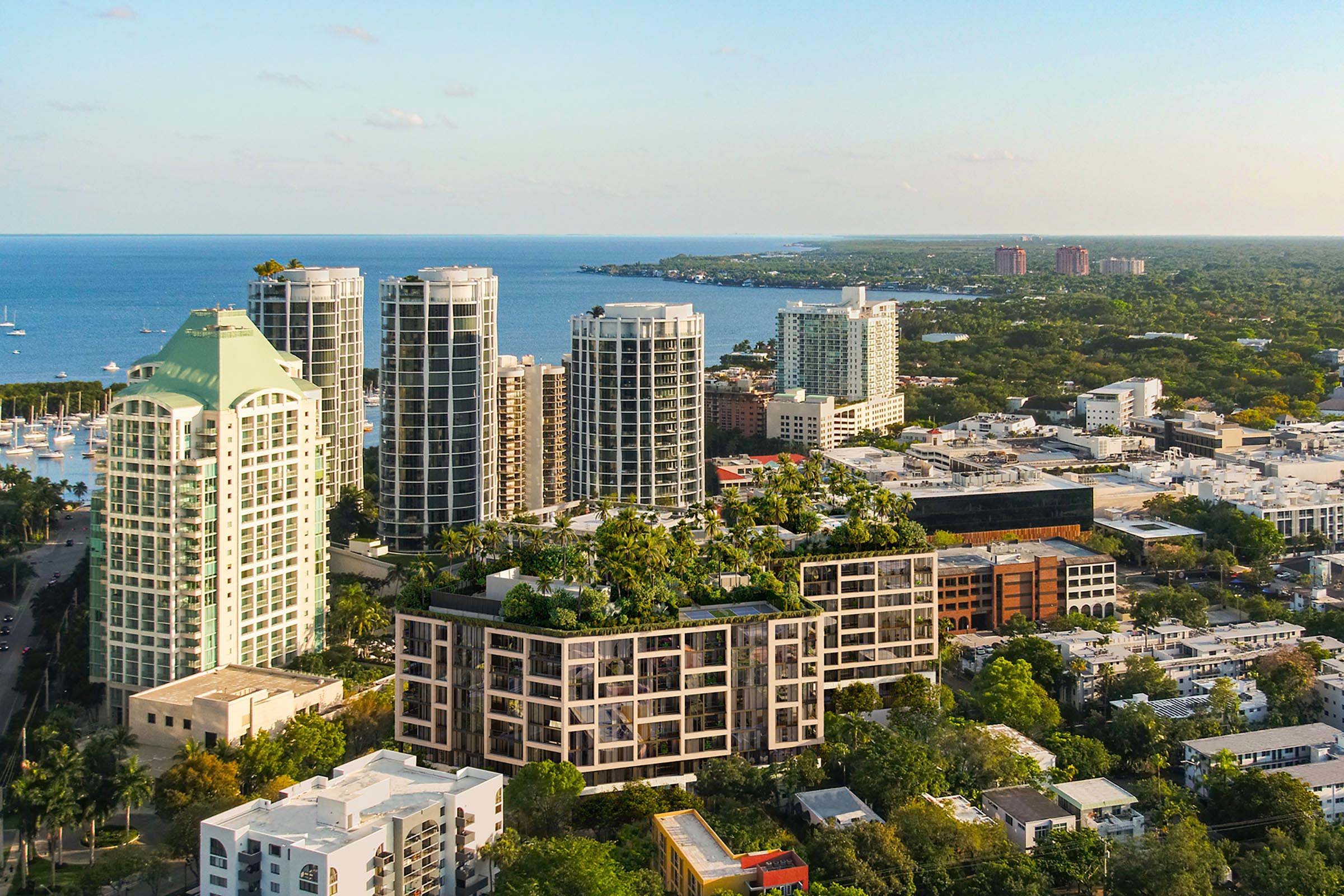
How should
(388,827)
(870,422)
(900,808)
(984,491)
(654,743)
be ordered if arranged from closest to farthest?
(388,827) → (900,808) → (654,743) → (984,491) → (870,422)

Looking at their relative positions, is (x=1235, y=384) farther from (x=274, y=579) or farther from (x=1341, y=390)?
(x=274, y=579)

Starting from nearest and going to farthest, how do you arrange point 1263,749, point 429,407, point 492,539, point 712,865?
point 712,865 < point 1263,749 < point 492,539 < point 429,407

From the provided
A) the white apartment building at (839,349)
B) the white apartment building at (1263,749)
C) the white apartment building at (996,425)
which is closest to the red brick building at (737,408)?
the white apartment building at (839,349)

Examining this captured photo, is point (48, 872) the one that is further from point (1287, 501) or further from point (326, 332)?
point (1287, 501)

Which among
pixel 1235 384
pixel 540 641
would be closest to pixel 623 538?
pixel 540 641

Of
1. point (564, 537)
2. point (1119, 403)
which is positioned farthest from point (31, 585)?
point (1119, 403)

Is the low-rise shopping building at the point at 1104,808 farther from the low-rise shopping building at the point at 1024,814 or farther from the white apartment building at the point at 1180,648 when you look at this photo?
the white apartment building at the point at 1180,648

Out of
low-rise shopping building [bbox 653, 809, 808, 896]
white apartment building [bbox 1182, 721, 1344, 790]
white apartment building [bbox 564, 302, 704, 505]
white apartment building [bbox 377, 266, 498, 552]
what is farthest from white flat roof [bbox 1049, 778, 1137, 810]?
white apartment building [bbox 377, 266, 498, 552]
